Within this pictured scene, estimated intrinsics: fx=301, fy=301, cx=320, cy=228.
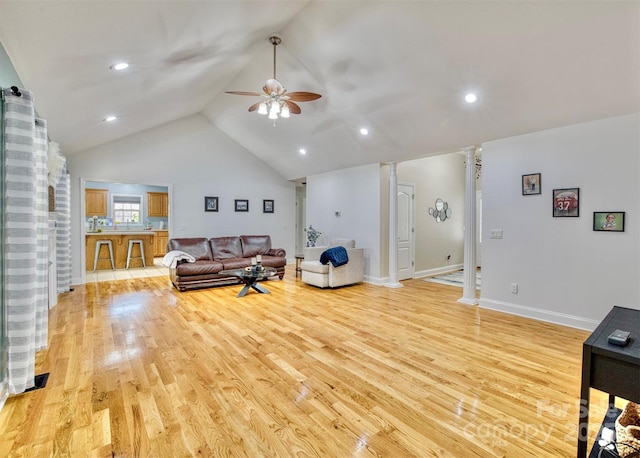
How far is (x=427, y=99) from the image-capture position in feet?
13.0

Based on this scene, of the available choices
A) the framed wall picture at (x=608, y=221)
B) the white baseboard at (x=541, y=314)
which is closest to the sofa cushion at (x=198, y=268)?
the white baseboard at (x=541, y=314)

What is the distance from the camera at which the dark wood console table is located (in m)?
1.09

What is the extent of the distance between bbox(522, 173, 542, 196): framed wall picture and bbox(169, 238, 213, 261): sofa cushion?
5.54m

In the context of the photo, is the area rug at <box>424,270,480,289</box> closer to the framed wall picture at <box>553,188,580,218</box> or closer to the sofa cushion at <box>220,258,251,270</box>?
the framed wall picture at <box>553,188,580,218</box>

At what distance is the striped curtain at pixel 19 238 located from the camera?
2.05m

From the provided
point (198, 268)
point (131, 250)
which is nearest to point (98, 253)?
point (131, 250)

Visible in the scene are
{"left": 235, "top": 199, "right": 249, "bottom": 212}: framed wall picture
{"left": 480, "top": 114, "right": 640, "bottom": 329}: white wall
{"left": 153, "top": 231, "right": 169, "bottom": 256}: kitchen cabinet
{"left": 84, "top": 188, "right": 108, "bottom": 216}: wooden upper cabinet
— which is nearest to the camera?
{"left": 480, "top": 114, "right": 640, "bottom": 329}: white wall

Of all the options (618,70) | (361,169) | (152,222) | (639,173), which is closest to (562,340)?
(639,173)

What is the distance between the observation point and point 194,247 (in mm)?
6059

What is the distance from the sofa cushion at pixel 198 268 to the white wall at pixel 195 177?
6.41 ft

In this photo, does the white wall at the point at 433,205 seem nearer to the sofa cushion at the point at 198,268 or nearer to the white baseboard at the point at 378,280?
the white baseboard at the point at 378,280

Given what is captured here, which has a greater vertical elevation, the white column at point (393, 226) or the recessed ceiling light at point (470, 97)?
the recessed ceiling light at point (470, 97)

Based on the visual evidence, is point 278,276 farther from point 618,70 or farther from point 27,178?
point 618,70

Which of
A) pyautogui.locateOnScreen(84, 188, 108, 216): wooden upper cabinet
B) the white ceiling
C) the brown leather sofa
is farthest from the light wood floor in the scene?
pyautogui.locateOnScreen(84, 188, 108, 216): wooden upper cabinet
